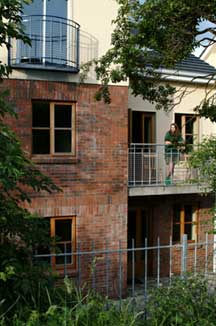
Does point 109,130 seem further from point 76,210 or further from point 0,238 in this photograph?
point 0,238

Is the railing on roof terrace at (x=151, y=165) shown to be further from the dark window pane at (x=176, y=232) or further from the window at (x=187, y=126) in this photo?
the dark window pane at (x=176, y=232)

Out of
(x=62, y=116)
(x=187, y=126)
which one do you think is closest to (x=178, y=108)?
(x=187, y=126)

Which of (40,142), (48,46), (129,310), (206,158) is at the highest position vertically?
(48,46)

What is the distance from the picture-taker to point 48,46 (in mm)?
11086

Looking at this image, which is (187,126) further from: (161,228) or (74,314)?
(74,314)

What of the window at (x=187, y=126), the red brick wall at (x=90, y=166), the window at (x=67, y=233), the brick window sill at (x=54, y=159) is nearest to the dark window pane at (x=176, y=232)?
the window at (x=187, y=126)

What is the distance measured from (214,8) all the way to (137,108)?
6.58 metres

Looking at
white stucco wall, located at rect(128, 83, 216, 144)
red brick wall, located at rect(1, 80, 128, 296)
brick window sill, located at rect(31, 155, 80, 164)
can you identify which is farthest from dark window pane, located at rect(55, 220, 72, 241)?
white stucco wall, located at rect(128, 83, 216, 144)

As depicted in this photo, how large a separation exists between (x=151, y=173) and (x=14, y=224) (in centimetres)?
922

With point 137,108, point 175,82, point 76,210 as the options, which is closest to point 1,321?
point 76,210

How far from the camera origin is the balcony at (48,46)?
1090cm

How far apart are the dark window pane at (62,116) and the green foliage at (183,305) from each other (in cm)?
688

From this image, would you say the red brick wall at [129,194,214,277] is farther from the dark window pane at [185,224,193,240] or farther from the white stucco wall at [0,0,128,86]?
the white stucco wall at [0,0,128,86]

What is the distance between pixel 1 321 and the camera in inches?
157
